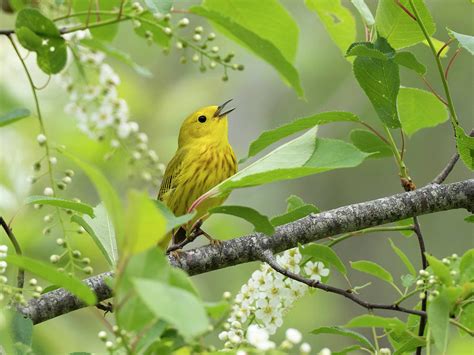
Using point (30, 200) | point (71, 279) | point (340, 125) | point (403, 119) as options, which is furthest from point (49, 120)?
point (340, 125)

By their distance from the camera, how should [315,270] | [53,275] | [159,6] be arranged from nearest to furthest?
[53,275], [159,6], [315,270]

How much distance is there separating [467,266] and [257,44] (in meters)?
0.92

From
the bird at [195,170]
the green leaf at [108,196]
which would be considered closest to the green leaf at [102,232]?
the green leaf at [108,196]

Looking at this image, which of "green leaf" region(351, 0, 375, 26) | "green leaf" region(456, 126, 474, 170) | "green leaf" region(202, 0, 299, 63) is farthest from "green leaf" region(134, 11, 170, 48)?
"green leaf" region(456, 126, 474, 170)

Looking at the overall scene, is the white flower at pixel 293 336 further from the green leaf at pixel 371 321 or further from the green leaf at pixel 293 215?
the green leaf at pixel 293 215

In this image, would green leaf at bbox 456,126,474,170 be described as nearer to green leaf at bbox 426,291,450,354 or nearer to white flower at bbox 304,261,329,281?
white flower at bbox 304,261,329,281

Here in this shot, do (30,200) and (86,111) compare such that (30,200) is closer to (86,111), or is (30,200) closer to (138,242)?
(138,242)

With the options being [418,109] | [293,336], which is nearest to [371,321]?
[293,336]

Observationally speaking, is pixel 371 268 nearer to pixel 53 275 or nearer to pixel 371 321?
pixel 371 321

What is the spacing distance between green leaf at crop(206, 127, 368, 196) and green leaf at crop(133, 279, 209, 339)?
20.7 inches

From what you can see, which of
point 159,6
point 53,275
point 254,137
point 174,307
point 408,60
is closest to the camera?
point 174,307

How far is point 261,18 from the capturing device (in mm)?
2594

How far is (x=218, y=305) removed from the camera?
133 cm

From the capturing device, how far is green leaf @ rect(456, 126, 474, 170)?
2328 millimetres
